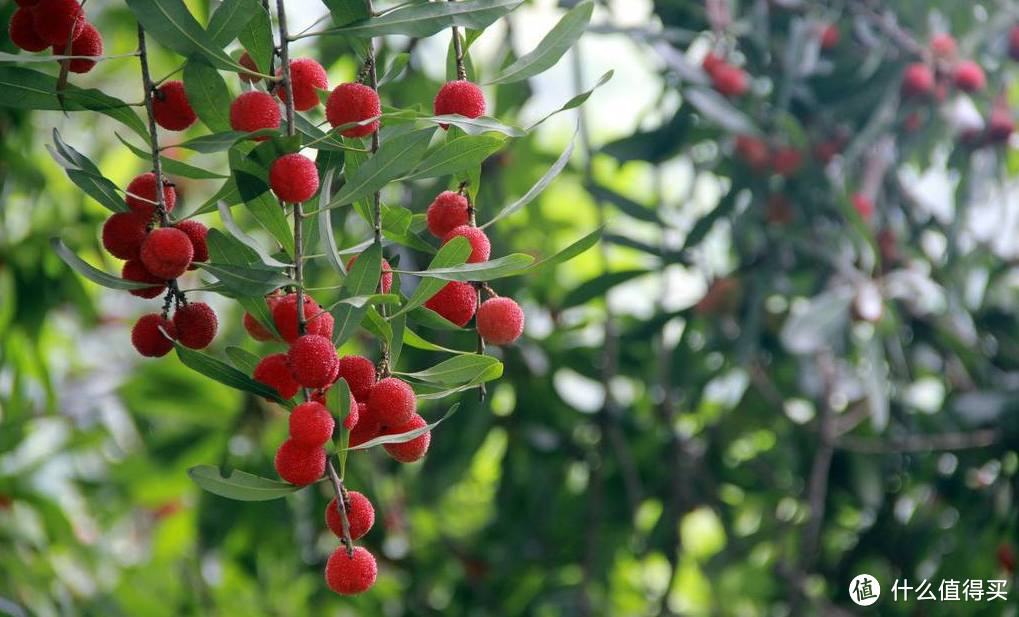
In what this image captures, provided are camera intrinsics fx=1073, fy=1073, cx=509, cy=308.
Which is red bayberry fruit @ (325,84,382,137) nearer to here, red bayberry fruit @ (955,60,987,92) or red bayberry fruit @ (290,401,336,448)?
red bayberry fruit @ (290,401,336,448)

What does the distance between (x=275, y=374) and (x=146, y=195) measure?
12 centimetres

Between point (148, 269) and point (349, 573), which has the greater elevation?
point (148, 269)

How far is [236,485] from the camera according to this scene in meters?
0.51

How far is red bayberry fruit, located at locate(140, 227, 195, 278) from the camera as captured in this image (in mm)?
500

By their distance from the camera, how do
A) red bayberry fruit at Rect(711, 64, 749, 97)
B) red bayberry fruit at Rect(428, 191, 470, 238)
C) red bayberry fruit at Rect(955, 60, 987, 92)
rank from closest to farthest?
red bayberry fruit at Rect(428, 191, 470, 238) → red bayberry fruit at Rect(711, 64, 749, 97) → red bayberry fruit at Rect(955, 60, 987, 92)

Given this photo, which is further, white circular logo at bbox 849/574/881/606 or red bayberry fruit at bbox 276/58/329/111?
white circular logo at bbox 849/574/881/606

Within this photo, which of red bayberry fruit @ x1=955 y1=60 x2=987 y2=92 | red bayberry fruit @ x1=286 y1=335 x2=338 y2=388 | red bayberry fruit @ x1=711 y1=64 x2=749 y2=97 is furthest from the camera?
red bayberry fruit @ x1=955 y1=60 x2=987 y2=92

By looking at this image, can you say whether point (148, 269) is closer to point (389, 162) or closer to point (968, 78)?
point (389, 162)

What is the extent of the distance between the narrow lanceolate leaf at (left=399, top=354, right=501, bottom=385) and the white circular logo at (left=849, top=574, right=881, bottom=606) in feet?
4.31

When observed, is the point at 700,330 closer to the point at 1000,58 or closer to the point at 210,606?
the point at 1000,58

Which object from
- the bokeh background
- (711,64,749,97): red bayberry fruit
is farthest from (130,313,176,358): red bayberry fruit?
(711,64,749,97): red bayberry fruit

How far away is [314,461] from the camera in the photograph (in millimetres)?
503

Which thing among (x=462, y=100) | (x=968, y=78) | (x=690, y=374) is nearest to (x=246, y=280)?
(x=462, y=100)

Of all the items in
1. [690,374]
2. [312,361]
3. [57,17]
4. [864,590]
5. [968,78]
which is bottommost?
[864,590]
